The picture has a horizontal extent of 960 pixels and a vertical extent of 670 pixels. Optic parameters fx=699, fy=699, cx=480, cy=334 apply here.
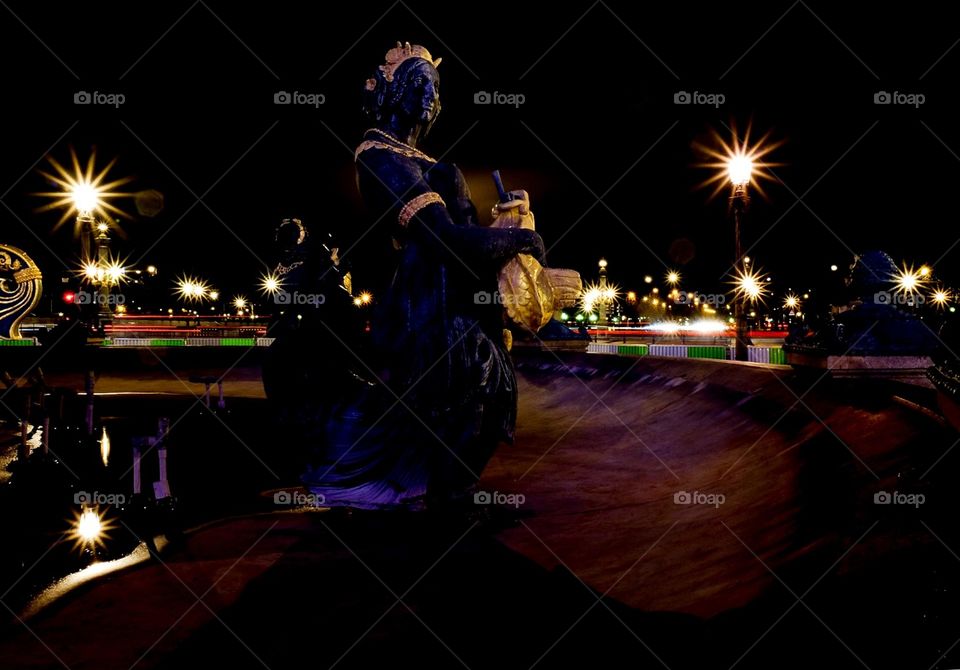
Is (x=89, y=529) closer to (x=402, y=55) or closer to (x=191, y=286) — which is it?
(x=402, y=55)

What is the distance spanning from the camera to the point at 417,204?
420cm

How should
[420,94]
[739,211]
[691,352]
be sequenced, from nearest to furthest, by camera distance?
[420,94]
[739,211]
[691,352]

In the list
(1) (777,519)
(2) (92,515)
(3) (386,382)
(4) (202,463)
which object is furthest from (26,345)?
(1) (777,519)

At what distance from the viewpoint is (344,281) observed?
5.85 meters

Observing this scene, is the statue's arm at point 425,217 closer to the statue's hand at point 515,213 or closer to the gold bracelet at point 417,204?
the gold bracelet at point 417,204

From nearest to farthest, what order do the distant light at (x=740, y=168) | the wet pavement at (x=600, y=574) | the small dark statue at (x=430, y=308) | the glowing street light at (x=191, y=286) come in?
the wet pavement at (x=600, y=574), the small dark statue at (x=430, y=308), the distant light at (x=740, y=168), the glowing street light at (x=191, y=286)

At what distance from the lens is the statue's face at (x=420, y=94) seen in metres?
4.47

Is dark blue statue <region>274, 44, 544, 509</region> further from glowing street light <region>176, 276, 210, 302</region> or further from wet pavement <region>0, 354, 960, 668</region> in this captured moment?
glowing street light <region>176, 276, 210, 302</region>

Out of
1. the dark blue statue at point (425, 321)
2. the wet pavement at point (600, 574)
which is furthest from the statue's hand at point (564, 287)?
the wet pavement at point (600, 574)

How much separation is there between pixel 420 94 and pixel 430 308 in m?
1.38

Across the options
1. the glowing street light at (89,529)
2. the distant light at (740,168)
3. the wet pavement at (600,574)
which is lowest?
the wet pavement at (600,574)

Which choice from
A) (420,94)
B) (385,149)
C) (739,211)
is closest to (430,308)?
(385,149)

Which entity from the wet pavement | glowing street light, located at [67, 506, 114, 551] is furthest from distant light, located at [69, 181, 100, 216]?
glowing street light, located at [67, 506, 114, 551]

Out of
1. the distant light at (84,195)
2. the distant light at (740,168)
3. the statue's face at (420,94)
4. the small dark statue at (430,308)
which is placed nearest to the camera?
the small dark statue at (430,308)
